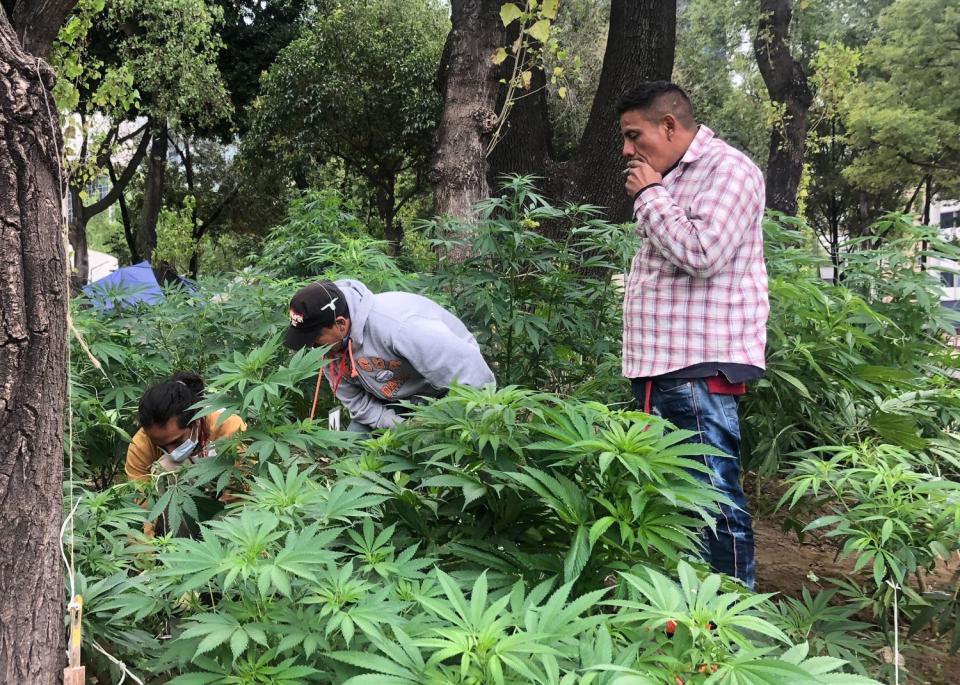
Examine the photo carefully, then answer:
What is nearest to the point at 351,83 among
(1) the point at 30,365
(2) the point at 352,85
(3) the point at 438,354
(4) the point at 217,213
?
(2) the point at 352,85

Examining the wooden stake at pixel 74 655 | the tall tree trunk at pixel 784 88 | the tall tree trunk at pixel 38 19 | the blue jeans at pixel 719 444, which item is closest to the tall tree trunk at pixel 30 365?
the wooden stake at pixel 74 655

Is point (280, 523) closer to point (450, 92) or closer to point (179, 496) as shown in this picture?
point (179, 496)

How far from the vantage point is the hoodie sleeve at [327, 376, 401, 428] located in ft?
9.83

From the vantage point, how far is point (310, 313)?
8.89 feet

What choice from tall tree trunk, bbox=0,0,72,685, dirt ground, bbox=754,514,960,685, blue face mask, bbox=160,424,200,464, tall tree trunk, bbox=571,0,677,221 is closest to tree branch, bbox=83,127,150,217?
tall tree trunk, bbox=571,0,677,221

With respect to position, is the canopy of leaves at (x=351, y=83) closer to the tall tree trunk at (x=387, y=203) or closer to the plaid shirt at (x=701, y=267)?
the tall tree trunk at (x=387, y=203)

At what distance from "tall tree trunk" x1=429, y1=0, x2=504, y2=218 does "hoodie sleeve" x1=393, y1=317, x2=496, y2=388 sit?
2.55 m

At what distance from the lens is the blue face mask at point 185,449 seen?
2803 mm

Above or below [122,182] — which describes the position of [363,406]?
below

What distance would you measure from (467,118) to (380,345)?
2.89 meters

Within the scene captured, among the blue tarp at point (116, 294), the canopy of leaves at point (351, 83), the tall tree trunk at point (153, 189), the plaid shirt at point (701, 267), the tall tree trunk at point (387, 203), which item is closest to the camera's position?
the plaid shirt at point (701, 267)

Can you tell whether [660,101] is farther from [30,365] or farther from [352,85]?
[352,85]

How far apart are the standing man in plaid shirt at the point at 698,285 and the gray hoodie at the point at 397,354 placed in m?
0.64

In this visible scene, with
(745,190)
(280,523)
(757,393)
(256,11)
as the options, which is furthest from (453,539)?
(256,11)
